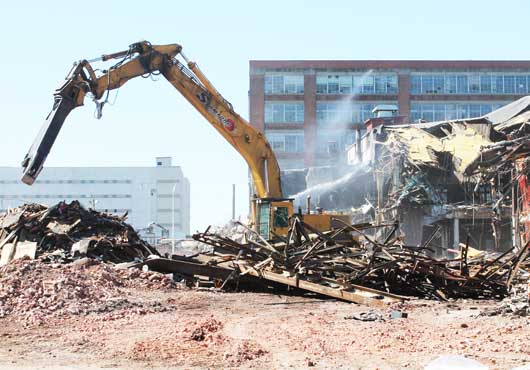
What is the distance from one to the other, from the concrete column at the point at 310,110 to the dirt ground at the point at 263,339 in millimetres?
57095

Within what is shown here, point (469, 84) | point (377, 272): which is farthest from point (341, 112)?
point (377, 272)

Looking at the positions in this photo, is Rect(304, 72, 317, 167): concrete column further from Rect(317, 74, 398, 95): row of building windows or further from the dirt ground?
the dirt ground

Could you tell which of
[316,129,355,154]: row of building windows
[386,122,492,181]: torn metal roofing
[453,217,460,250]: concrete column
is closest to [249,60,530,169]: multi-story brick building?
[316,129,355,154]: row of building windows

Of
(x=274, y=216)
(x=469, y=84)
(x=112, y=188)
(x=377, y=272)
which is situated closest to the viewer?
(x=377, y=272)

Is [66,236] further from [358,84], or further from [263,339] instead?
[358,84]

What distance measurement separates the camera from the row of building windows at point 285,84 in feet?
233

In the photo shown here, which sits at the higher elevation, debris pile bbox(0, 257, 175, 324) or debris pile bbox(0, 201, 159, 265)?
debris pile bbox(0, 201, 159, 265)

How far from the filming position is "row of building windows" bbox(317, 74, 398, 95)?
2795 inches

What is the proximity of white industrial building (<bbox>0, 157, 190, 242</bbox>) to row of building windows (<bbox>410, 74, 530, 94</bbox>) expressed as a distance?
3280cm

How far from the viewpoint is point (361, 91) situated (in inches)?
2785

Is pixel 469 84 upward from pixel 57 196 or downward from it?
upward

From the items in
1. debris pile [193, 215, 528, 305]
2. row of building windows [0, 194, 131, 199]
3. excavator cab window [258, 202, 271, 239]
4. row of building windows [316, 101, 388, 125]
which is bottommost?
debris pile [193, 215, 528, 305]

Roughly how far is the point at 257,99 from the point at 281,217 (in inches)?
1949

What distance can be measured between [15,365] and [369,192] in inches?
1276
